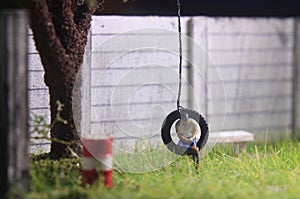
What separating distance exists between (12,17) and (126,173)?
1.51m

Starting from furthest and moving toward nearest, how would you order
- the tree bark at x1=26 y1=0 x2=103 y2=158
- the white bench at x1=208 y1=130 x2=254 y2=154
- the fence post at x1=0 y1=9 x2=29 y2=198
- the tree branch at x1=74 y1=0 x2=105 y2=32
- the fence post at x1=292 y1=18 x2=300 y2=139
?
the fence post at x1=292 y1=18 x2=300 y2=139 < the white bench at x1=208 y1=130 x2=254 y2=154 < the tree branch at x1=74 y1=0 x2=105 y2=32 < the tree bark at x1=26 y1=0 x2=103 y2=158 < the fence post at x1=0 y1=9 x2=29 y2=198

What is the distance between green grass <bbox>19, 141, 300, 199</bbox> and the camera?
13.7ft

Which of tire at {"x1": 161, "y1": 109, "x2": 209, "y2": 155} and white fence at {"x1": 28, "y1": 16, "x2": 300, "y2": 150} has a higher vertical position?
white fence at {"x1": 28, "y1": 16, "x2": 300, "y2": 150}

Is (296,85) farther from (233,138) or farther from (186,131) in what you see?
(186,131)

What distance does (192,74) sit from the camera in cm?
718

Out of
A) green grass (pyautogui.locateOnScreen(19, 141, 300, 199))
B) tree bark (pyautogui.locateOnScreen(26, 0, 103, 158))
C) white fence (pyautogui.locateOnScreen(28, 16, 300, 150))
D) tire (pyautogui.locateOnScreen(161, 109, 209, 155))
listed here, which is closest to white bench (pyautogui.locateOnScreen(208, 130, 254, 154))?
white fence (pyautogui.locateOnScreen(28, 16, 300, 150))

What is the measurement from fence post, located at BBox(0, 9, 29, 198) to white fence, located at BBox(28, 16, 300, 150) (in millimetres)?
1967

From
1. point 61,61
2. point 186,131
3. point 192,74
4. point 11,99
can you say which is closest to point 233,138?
point 192,74

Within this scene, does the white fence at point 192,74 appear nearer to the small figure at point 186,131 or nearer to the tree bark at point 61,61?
the tree bark at point 61,61

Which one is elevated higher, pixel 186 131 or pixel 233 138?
pixel 186 131

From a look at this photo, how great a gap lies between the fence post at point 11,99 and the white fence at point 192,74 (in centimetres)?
197

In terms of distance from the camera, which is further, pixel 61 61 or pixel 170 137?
pixel 170 137

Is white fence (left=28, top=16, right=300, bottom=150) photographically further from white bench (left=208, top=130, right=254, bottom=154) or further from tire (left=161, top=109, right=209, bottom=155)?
tire (left=161, top=109, right=209, bottom=155)

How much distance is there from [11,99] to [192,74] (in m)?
3.47
